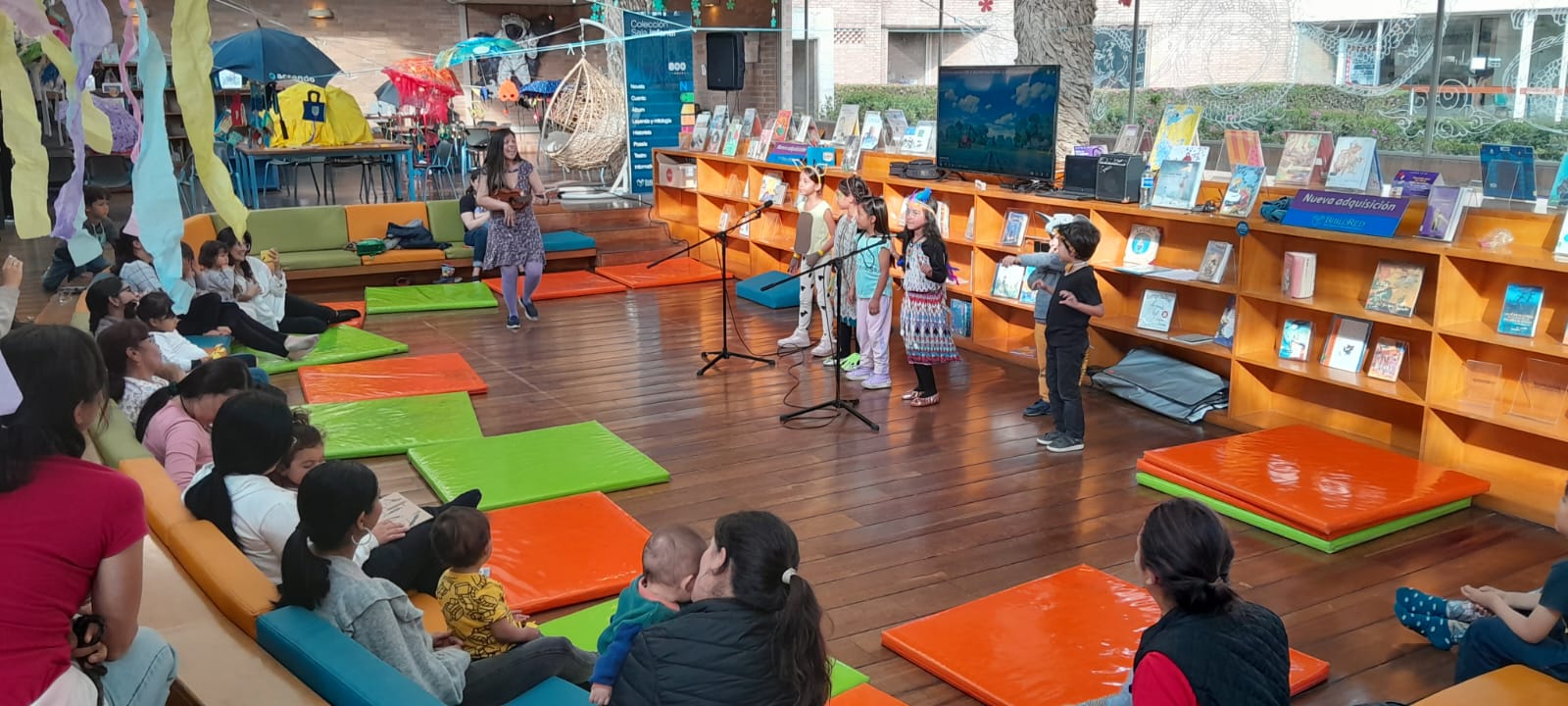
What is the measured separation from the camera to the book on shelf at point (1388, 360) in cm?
543

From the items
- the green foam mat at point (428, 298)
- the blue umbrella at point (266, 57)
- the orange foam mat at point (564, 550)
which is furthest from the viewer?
the blue umbrella at point (266, 57)

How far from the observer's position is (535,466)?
17.6ft

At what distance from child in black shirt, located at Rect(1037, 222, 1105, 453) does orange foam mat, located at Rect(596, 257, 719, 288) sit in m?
5.06

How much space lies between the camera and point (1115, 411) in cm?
633

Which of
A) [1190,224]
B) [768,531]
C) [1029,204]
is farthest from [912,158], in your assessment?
[768,531]

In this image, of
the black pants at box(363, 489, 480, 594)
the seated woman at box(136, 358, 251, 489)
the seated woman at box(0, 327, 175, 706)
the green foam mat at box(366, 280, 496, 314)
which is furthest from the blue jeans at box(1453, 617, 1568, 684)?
the green foam mat at box(366, 280, 496, 314)

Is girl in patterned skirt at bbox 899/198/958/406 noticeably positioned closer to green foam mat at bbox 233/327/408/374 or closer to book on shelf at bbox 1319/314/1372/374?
book on shelf at bbox 1319/314/1372/374

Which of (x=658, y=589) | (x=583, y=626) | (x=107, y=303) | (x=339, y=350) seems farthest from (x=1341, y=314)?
(x=107, y=303)

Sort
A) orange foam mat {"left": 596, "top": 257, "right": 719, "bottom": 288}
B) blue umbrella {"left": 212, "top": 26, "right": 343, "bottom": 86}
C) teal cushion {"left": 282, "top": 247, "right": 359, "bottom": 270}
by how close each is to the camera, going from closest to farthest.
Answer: teal cushion {"left": 282, "top": 247, "right": 359, "bottom": 270} < orange foam mat {"left": 596, "top": 257, "right": 719, "bottom": 288} < blue umbrella {"left": 212, "top": 26, "right": 343, "bottom": 86}

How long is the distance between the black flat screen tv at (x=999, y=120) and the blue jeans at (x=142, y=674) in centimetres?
575

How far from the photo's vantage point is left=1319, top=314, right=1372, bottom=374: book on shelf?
557cm

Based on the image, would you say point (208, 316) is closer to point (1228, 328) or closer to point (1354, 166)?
point (1228, 328)

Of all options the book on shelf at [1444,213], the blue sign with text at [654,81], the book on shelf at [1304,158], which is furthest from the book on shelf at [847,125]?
Answer: the book on shelf at [1444,213]

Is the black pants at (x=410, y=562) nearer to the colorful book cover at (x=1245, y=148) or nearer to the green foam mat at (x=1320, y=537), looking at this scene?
the green foam mat at (x=1320, y=537)
